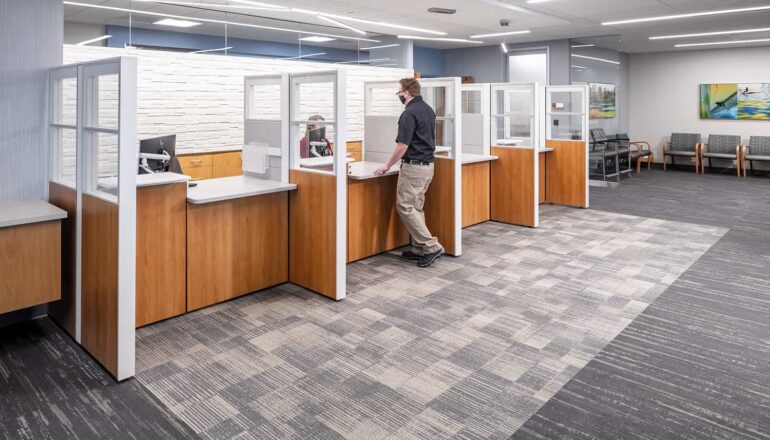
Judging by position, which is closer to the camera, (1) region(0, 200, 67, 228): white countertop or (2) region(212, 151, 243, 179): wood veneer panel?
(1) region(0, 200, 67, 228): white countertop

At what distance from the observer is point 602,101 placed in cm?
799

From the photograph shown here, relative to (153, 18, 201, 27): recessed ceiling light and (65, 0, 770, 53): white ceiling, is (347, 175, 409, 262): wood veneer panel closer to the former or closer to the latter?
(65, 0, 770, 53): white ceiling

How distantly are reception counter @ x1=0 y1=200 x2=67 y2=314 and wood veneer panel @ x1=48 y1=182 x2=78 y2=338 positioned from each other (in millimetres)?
61

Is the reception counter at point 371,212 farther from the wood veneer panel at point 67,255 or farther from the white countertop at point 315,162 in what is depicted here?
the wood veneer panel at point 67,255

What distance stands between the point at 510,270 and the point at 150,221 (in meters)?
2.08

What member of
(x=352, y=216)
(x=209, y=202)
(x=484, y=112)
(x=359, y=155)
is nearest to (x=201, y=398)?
(x=209, y=202)

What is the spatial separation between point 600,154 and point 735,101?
282 cm

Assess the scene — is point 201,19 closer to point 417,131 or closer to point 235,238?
point 417,131

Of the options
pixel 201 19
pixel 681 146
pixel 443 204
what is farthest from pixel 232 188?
pixel 681 146

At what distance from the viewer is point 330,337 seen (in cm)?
242

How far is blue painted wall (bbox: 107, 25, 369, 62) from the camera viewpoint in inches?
174

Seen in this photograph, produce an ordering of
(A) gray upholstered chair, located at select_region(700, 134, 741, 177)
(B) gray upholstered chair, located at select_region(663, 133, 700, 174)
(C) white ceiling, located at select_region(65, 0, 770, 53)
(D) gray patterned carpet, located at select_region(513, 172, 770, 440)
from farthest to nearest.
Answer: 1. (B) gray upholstered chair, located at select_region(663, 133, 700, 174)
2. (A) gray upholstered chair, located at select_region(700, 134, 741, 177)
3. (C) white ceiling, located at select_region(65, 0, 770, 53)
4. (D) gray patterned carpet, located at select_region(513, 172, 770, 440)

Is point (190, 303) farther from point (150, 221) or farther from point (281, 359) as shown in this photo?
point (281, 359)

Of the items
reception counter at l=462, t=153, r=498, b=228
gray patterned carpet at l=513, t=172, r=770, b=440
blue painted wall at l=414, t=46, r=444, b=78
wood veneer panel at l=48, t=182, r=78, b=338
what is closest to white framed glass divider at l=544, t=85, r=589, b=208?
reception counter at l=462, t=153, r=498, b=228
